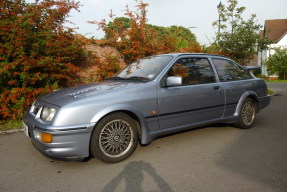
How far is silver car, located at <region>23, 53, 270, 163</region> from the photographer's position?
2848 mm

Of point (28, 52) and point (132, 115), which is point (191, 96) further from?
point (28, 52)

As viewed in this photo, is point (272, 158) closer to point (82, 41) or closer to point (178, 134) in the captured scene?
point (178, 134)


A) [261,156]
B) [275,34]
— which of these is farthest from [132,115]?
[275,34]

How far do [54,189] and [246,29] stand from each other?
13.3 metres

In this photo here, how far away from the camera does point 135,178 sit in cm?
272

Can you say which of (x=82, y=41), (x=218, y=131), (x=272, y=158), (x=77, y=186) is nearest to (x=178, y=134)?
(x=218, y=131)

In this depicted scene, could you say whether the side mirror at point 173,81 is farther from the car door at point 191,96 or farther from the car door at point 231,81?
the car door at point 231,81

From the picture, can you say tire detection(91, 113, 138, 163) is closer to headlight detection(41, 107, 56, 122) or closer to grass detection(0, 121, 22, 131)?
headlight detection(41, 107, 56, 122)

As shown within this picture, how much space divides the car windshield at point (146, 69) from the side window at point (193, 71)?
0.67 ft

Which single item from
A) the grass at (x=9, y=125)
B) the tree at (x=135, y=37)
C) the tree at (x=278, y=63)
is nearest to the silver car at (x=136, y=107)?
the grass at (x=9, y=125)

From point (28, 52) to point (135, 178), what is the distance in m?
4.59

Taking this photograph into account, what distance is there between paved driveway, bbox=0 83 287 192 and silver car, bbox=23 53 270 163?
269 millimetres

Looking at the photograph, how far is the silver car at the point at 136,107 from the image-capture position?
285 cm

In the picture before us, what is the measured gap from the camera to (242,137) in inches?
170
